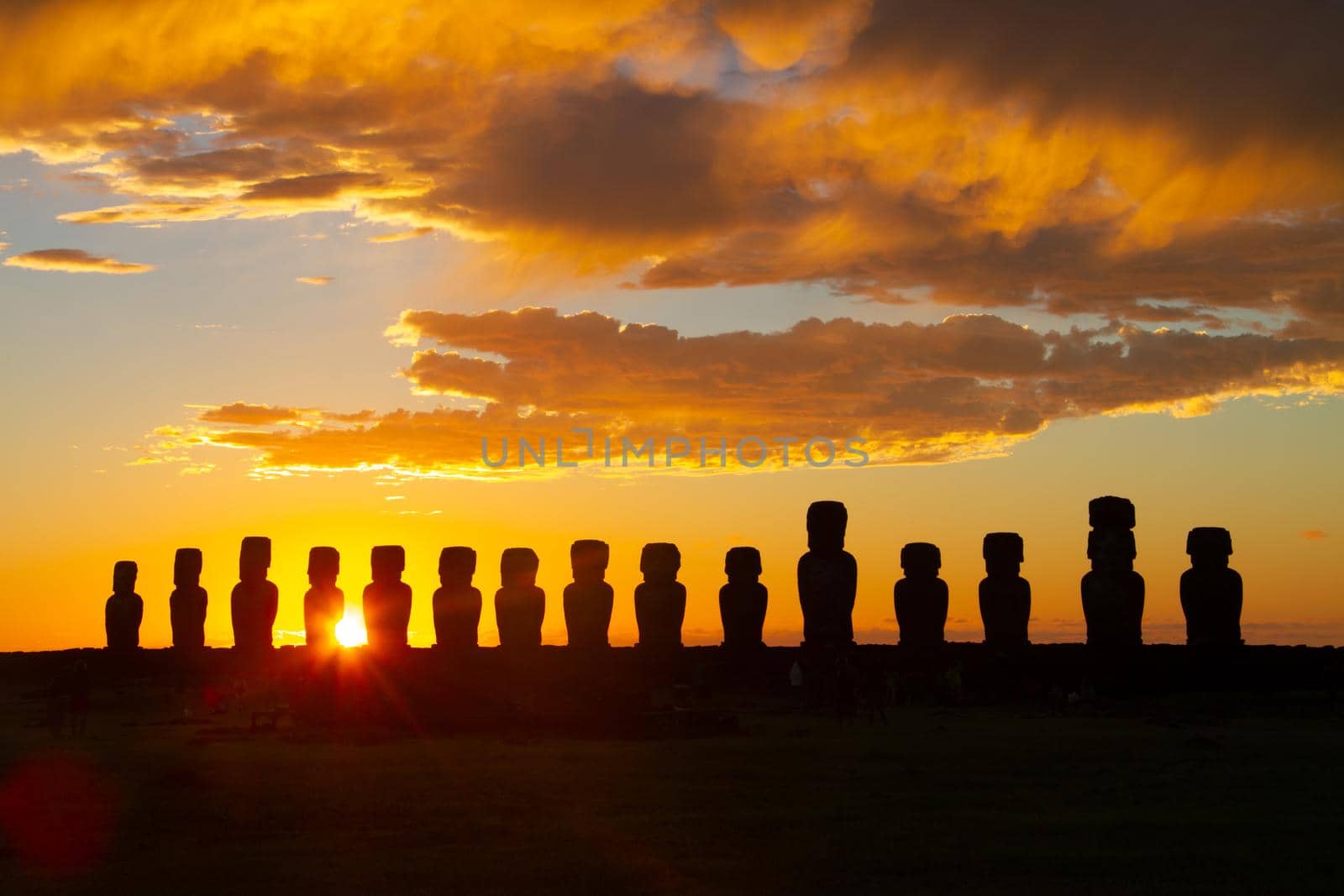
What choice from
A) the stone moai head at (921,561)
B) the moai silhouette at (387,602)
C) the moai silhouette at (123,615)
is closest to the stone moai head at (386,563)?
the moai silhouette at (387,602)

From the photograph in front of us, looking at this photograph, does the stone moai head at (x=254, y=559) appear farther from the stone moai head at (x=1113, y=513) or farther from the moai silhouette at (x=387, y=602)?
the stone moai head at (x=1113, y=513)

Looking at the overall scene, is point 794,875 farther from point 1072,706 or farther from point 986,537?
point 986,537

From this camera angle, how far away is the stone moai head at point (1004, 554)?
99.9 feet

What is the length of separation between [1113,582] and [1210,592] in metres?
1.80

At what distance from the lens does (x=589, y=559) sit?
117ft

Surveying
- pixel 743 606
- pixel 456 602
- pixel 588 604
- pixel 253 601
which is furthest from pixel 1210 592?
pixel 253 601

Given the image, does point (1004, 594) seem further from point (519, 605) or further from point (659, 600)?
point (519, 605)

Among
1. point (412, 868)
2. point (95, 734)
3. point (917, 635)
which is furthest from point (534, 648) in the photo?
point (412, 868)

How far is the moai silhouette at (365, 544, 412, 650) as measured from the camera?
127 feet

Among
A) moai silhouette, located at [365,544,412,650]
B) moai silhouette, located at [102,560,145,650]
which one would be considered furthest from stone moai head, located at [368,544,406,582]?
moai silhouette, located at [102,560,145,650]

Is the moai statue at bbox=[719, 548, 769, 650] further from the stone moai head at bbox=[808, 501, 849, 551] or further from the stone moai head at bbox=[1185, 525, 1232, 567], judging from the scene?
the stone moai head at bbox=[1185, 525, 1232, 567]

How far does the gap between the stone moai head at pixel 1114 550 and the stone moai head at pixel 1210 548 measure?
44.4 inches

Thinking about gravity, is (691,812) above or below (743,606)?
below

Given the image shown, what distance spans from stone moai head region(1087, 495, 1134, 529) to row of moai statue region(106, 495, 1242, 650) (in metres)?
0.02
